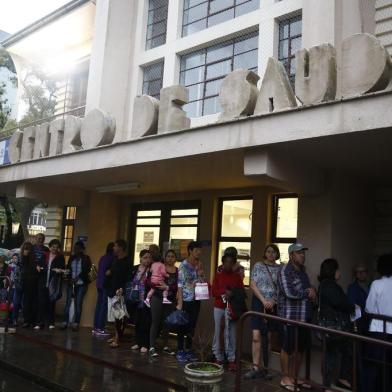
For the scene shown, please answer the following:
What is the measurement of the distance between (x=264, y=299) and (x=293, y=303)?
0.53 metres

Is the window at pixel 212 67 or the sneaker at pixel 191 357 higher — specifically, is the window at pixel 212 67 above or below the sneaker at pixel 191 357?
above

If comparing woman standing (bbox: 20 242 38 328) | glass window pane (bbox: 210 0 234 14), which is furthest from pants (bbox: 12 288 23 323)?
glass window pane (bbox: 210 0 234 14)

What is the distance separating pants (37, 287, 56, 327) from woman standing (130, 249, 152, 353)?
235 centimetres

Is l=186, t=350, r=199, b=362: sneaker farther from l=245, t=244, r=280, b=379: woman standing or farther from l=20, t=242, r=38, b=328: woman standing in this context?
l=20, t=242, r=38, b=328: woman standing

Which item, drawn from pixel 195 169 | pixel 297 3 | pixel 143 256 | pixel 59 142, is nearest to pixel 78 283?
pixel 143 256

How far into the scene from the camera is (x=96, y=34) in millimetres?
11422

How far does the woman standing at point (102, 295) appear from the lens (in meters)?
8.68

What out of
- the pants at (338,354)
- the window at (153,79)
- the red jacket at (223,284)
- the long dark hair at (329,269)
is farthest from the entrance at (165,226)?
the pants at (338,354)

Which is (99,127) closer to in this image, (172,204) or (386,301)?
(172,204)

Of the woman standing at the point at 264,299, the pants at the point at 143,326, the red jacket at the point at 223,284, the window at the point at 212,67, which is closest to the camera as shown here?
the woman standing at the point at 264,299

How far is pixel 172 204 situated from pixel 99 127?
286 cm

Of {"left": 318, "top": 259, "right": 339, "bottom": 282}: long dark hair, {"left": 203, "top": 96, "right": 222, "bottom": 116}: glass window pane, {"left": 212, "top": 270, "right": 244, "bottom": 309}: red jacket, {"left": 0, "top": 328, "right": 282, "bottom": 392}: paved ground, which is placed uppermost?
{"left": 203, "top": 96, "right": 222, "bottom": 116}: glass window pane

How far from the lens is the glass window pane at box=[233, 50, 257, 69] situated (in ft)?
30.8

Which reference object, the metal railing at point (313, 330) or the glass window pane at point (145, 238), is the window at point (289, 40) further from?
the metal railing at point (313, 330)
